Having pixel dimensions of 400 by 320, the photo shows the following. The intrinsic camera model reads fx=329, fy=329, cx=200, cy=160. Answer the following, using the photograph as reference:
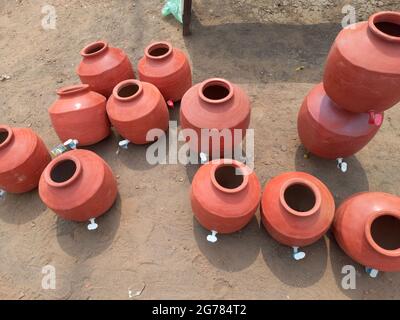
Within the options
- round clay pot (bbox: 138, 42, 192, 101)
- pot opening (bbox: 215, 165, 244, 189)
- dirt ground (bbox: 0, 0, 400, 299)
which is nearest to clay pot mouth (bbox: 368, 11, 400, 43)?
dirt ground (bbox: 0, 0, 400, 299)

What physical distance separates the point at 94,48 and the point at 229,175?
2.55 m

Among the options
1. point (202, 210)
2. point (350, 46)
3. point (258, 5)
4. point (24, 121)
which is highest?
point (350, 46)

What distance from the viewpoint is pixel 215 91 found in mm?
3775

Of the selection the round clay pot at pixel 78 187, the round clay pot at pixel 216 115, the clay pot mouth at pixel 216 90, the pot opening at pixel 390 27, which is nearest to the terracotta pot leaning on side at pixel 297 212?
the round clay pot at pixel 216 115

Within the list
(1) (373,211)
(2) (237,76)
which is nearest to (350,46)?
(1) (373,211)

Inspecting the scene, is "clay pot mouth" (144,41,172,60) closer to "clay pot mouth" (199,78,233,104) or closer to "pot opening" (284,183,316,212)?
"clay pot mouth" (199,78,233,104)

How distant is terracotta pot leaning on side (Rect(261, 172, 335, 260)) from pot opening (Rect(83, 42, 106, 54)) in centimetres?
286

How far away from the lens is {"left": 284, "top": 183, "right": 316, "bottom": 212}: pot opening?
326 centimetres

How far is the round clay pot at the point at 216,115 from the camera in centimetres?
341

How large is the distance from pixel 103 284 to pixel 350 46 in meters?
3.18

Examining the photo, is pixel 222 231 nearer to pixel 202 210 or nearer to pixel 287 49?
pixel 202 210

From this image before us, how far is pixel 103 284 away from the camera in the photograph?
328 centimetres

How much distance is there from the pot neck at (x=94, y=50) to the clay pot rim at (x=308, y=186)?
2841 millimetres

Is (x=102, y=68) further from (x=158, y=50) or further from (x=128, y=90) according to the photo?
(x=158, y=50)
